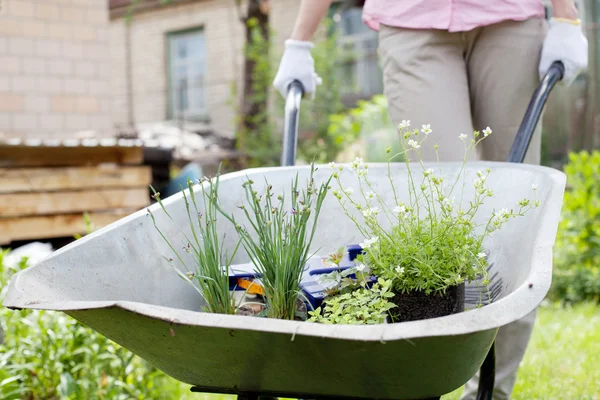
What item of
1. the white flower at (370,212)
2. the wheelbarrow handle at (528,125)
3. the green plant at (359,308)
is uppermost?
the wheelbarrow handle at (528,125)

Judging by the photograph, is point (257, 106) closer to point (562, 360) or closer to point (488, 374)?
point (562, 360)

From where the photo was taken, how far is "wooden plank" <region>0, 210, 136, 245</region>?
4059 millimetres

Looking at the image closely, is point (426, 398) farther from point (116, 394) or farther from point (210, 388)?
point (116, 394)

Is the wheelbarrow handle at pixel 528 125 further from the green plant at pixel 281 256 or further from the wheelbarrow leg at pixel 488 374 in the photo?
the green plant at pixel 281 256

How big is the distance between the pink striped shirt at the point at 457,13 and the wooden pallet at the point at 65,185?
272 cm

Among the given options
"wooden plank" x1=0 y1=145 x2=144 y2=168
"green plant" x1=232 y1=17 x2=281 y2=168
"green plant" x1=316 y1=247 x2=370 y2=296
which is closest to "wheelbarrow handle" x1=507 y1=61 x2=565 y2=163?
"green plant" x1=316 y1=247 x2=370 y2=296

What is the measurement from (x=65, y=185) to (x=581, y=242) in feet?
9.76

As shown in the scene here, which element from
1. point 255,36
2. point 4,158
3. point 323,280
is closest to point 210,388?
point 323,280

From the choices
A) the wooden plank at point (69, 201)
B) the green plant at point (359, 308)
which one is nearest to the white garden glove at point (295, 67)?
the green plant at point (359, 308)

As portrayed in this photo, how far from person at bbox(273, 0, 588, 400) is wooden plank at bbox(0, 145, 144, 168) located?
2680mm

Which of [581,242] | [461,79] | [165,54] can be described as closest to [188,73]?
[165,54]

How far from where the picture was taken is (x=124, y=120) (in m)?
12.8

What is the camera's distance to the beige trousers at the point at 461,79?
175 centimetres

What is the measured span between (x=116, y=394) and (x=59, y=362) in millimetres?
203
